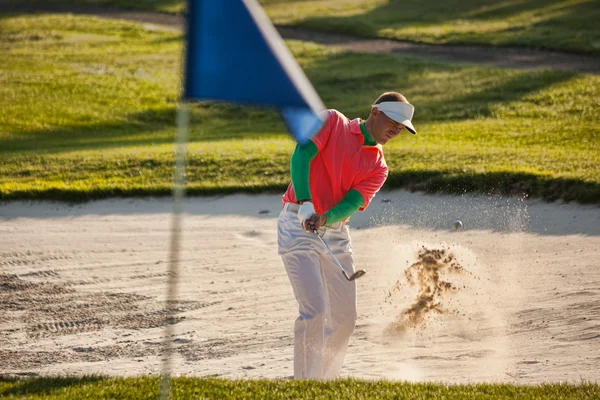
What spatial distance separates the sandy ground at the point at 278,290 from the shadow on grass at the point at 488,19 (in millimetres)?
14102

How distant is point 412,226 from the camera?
1125 centimetres

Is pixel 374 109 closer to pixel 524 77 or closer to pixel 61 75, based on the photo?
pixel 524 77

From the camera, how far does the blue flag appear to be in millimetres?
5344

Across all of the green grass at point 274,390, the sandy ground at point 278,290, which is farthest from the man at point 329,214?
the sandy ground at point 278,290

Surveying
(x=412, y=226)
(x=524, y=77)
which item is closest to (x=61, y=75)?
(x=524, y=77)

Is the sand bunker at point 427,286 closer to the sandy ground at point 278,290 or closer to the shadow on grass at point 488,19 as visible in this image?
the sandy ground at point 278,290

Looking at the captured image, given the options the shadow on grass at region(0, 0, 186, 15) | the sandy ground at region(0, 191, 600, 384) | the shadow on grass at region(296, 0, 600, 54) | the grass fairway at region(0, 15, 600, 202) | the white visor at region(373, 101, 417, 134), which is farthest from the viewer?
the shadow on grass at region(0, 0, 186, 15)

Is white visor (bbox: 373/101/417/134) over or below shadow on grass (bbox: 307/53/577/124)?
over

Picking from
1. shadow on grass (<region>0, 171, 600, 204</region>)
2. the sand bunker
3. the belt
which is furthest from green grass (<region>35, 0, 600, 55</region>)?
the belt

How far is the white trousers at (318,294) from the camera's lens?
6340 millimetres

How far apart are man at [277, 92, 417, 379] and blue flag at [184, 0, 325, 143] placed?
2.86 feet

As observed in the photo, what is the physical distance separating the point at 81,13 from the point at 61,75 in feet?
45.2

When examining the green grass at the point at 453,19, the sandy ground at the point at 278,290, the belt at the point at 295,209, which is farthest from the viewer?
the green grass at the point at 453,19

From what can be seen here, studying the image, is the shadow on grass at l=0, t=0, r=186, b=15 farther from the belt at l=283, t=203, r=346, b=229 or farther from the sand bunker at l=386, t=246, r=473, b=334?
the belt at l=283, t=203, r=346, b=229
